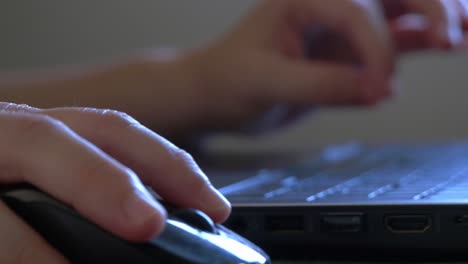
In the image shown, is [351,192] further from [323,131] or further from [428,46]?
[323,131]

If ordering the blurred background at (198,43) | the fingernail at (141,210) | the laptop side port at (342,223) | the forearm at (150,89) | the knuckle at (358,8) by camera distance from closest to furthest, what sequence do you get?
the fingernail at (141,210) → the laptop side port at (342,223) → the knuckle at (358,8) → the forearm at (150,89) → the blurred background at (198,43)

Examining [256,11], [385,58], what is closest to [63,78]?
[256,11]

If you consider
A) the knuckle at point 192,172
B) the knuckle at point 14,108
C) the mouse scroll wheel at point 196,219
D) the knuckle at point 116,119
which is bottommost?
the mouse scroll wheel at point 196,219

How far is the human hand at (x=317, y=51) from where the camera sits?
2.83 feet

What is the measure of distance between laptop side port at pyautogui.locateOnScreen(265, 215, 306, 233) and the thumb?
0.48 metres

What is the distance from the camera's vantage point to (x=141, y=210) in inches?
11.5

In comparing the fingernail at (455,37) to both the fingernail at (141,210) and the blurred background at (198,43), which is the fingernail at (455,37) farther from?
the fingernail at (141,210)

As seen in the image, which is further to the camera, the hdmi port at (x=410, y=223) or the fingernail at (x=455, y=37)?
the fingernail at (x=455, y=37)

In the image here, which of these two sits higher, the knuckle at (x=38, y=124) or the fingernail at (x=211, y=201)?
the knuckle at (x=38, y=124)

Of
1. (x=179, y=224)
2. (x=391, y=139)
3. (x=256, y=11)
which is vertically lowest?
(x=179, y=224)

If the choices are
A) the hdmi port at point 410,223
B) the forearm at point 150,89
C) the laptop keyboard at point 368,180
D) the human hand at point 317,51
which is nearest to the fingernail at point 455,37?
the human hand at point 317,51

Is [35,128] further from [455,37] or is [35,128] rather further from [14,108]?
[455,37]

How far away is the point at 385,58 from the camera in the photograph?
86 centimetres

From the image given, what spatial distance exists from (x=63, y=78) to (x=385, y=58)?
1.45 ft
